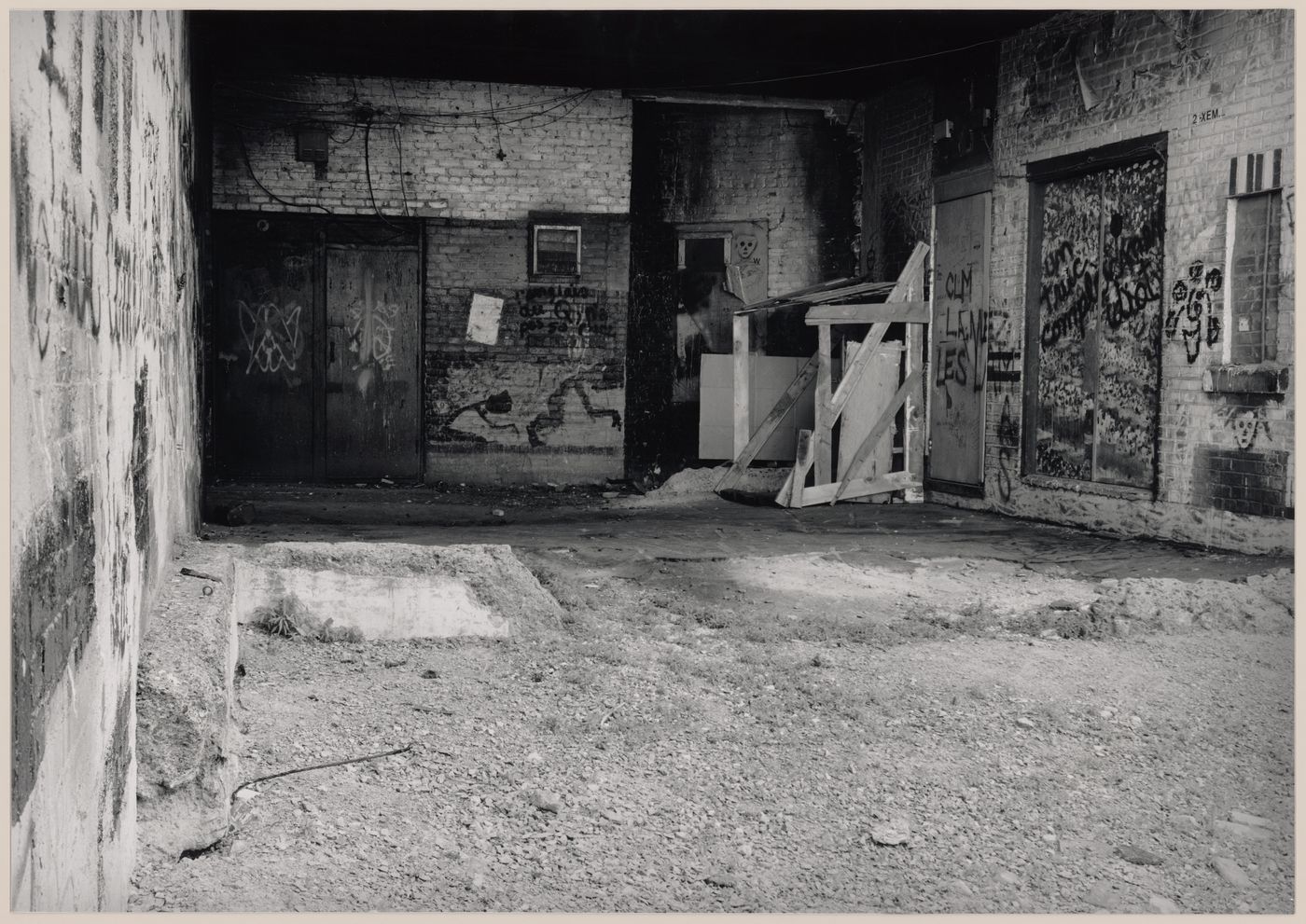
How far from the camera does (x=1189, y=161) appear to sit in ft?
24.6

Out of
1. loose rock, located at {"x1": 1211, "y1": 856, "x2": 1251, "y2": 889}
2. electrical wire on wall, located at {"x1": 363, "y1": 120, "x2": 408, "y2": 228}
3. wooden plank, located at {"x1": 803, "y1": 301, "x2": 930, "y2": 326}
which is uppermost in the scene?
electrical wire on wall, located at {"x1": 363, "y1": 120, "x2": 408, "y2": 228}

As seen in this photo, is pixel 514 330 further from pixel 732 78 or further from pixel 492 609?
pixel 492 609

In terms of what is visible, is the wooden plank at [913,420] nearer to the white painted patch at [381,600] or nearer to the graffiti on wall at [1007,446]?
the graffiti on wall at [1007,446]

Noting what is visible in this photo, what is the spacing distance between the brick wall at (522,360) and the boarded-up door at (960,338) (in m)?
3.06

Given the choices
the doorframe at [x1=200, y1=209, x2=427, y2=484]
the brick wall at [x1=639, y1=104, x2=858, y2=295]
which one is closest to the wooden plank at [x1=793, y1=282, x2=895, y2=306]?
the brick wall at [x1=639, y1=104, x2=858, y2=295]

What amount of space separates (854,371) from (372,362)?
4625 millimetres

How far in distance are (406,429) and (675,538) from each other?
171 inches

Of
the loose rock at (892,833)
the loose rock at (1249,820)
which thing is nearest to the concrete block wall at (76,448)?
the loose rock at (892,833)

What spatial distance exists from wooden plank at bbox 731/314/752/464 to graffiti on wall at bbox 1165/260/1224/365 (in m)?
3.76

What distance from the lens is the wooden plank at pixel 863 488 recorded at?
30.8ft

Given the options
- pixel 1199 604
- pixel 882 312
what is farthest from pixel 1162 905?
pixel 882 312

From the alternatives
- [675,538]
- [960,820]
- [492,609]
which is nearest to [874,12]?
[675,538]

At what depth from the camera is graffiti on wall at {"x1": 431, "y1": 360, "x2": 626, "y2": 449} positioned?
10891 mm

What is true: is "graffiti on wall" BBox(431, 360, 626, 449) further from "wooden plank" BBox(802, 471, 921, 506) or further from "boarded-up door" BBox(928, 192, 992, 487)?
"boarded-up door" BBox(928, 192, 992, 487)
